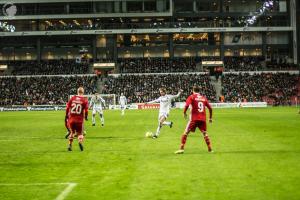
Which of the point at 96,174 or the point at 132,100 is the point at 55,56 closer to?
the point at 132,100

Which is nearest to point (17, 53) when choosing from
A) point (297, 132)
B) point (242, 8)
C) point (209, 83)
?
point (209, 83)

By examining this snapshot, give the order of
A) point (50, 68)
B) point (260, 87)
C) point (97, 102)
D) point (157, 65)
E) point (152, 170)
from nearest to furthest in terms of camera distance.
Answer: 1. point (152, 170)
2. point (97, 102)
3. point (260, 87)
4. point (50, 68)
5. point (157, 65)

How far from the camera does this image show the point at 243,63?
81.7 metres

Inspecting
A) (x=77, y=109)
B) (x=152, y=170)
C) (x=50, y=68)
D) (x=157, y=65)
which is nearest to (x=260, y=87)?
(x=157, y=65)

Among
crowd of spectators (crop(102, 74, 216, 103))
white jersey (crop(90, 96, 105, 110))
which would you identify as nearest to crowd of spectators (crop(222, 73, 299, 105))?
crowd of spectators (crop(102, 74, 216, 103))

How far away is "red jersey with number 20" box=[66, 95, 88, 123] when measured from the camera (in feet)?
56.7

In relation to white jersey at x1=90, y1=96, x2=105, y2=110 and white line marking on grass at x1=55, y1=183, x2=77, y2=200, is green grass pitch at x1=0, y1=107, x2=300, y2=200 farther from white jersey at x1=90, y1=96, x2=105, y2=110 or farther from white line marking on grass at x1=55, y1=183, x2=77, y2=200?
white jersey at x1=90, y1=96, x2=105, y2=110

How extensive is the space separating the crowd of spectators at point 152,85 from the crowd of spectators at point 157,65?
2.72m

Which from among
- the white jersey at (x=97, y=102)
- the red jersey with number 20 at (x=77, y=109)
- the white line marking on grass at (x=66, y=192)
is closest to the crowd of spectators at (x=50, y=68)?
the white jersey at (x=97, y=102)

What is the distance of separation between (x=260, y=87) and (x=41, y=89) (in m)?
34.7

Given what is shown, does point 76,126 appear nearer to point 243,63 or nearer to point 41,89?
point 41,89

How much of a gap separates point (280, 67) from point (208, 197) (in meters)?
74.6

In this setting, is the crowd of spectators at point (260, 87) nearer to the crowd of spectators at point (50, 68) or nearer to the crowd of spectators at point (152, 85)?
the crowd of spectators at point (152, 85)

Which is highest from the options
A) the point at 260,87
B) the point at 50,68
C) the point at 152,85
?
the point at 50,68
